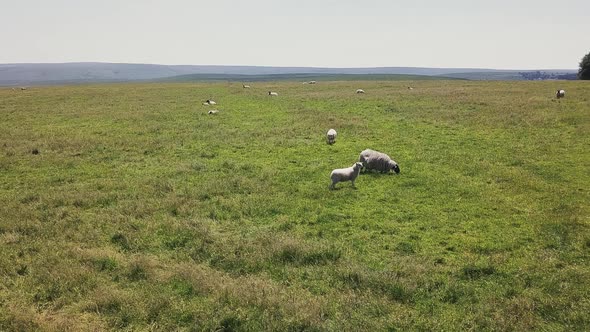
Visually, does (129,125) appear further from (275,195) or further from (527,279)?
Result: (527,279)

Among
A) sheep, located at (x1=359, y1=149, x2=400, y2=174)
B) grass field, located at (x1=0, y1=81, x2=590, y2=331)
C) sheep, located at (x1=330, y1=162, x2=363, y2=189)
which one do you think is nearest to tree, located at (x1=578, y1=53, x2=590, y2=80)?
grass field, located at (x1=0, y1=81, x2=590, y2=331)

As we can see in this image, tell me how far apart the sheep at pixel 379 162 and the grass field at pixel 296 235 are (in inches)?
29.1

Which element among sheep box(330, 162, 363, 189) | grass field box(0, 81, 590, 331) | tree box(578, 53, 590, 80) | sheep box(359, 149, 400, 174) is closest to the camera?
grass field box(0, 81, 590, 331)

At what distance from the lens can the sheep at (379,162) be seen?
18203 millimetres

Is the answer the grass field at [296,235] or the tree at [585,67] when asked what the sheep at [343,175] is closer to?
the grass field at [296,235]

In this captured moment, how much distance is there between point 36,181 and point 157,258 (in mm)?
10628

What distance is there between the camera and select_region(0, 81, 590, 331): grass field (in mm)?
8367

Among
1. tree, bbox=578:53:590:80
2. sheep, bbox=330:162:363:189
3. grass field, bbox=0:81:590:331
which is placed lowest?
grass field, bbox=0:81:590:331

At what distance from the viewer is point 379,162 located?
1827 centimetres

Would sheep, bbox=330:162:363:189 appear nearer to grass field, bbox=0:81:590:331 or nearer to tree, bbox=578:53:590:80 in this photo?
grass field, bbox=0:81:590:331

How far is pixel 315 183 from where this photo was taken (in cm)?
1709

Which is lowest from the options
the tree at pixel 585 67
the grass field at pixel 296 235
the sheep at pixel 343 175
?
the grass field at pixel 296 235

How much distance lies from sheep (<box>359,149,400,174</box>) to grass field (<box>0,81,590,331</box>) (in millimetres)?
740

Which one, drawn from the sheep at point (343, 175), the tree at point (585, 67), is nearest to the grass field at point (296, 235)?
the sheep at point (343, 175)
